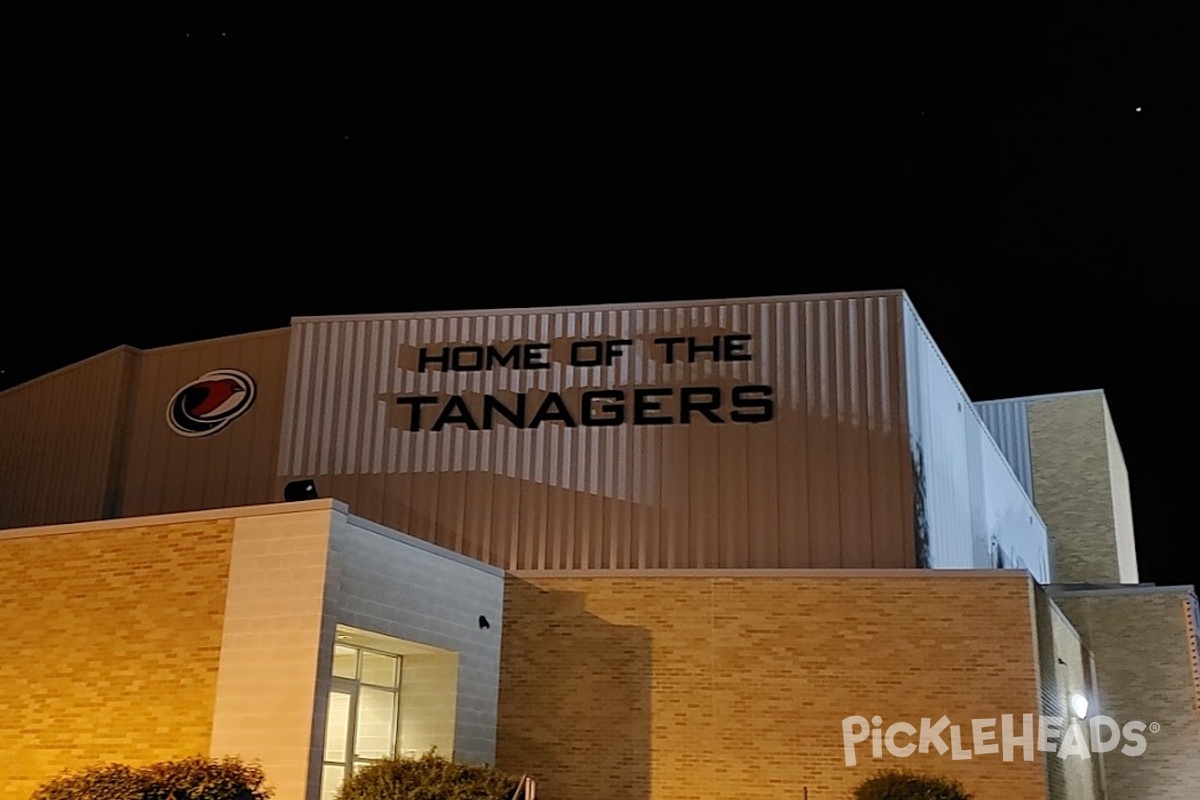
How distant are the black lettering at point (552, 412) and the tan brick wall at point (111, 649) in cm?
645

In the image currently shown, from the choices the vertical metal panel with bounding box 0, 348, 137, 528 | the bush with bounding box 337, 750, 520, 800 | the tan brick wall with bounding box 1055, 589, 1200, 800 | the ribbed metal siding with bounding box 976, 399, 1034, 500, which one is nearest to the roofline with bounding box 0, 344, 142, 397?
the vertical metal panel with bounding box 0, 348, 137, 528

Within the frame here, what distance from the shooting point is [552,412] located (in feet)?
67.4

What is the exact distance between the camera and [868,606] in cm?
1772

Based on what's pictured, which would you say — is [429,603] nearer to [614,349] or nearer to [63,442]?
[614,349]

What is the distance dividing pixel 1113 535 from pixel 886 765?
→ 928 inches

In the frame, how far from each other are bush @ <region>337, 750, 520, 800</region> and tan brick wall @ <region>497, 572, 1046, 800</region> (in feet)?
12.7

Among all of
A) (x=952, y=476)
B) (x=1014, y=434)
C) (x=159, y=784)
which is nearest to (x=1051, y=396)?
(x=1014, y=434)

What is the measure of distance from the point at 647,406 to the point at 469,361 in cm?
310

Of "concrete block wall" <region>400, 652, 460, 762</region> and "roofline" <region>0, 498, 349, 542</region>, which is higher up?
"roofline" <region>0, 498, 349, 542</region>

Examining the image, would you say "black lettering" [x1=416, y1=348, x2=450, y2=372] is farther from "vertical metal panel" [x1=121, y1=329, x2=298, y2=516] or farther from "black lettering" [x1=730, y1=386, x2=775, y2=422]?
"black lettering" [x1=730, y1=386, x2=775, y2=422]

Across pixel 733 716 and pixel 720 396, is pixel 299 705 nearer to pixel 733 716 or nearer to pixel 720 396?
pixel 733 716

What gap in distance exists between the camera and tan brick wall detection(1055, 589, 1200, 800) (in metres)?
24.5

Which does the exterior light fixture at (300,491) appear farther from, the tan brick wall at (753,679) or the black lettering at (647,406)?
the black lettering at (647,406)

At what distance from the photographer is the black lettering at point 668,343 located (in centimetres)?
2052
